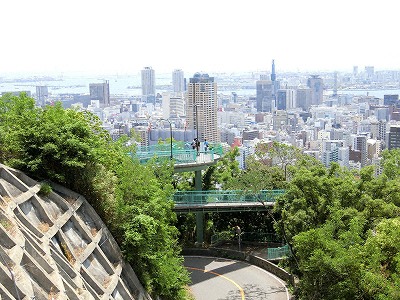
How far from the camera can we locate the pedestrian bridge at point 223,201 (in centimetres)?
3047

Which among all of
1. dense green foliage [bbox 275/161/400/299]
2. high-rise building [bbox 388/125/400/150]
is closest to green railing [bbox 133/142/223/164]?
dense green foliage [bbox 275/161/400/299]

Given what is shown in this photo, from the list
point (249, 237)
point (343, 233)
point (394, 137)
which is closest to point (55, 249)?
point (343, 233)

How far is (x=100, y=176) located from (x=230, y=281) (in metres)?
10.3

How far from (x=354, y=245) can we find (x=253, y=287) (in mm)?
8810

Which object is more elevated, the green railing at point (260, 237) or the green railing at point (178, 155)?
the green railing at point (178, 155)

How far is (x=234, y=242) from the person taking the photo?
110 ft

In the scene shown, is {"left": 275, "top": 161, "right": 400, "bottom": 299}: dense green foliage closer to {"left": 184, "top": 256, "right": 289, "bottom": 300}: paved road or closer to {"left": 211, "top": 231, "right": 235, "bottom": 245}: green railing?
{"left": 184, "top": 256, "right": 289, "bottom": 300}: paved road

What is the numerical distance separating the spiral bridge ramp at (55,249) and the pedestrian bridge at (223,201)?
37.6 ft

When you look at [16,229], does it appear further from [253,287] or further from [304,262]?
[253,287]

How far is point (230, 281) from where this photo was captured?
27.0 m

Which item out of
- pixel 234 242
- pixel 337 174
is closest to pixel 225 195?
pixel 234 242

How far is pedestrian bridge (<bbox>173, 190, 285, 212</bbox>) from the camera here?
100.0 feet

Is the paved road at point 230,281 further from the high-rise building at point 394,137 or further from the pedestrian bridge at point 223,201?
the high-rise building at point 394,137

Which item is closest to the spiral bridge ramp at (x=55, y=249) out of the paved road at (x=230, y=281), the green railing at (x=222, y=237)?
the paved road at (x=230, y=281)
